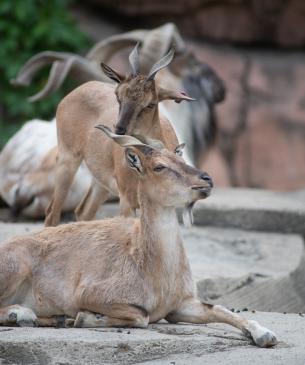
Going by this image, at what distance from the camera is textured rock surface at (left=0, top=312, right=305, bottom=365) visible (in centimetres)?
478

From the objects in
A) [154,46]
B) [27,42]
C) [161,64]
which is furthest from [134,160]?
[27,42]

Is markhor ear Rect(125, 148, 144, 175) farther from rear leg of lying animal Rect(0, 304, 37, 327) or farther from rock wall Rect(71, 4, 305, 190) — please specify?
rock wall Rect(71, 4, 305, 190)

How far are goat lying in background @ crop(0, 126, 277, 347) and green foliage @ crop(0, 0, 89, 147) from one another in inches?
290

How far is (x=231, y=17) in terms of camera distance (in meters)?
13.5

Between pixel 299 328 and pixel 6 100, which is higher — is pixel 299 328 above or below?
above

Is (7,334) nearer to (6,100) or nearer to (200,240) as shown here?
(200,240)

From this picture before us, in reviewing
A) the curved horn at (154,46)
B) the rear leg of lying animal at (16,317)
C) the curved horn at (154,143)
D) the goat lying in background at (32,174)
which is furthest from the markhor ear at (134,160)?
the curved horn at (154,46)

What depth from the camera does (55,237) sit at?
18.5 ft

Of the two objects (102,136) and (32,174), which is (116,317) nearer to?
(102,136)

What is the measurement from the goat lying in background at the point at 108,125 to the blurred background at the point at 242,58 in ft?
18.7

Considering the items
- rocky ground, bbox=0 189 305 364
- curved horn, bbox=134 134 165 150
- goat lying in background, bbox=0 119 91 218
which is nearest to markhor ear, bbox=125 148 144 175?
curved horn, bbox=134 134 165 150

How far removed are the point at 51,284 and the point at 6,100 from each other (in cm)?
772

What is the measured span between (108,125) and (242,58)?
6.72m

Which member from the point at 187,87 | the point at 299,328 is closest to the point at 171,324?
the point at 299,328
